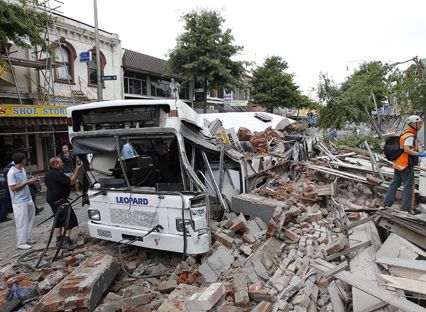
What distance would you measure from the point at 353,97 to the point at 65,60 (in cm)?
1553

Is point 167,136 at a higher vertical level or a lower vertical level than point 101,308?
higher

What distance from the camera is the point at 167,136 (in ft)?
14.1

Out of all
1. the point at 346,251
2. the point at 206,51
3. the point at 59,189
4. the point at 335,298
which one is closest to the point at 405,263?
the point at 335,298

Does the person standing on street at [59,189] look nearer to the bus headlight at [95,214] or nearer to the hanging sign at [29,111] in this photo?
the bus headlight at [95,214]

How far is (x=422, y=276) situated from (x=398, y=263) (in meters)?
0.25

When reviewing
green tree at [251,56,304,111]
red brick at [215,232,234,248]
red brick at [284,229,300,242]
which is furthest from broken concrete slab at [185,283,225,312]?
green tree at [251,56,304,111]

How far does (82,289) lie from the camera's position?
3580mm

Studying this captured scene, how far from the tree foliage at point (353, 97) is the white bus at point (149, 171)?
13.1 metres

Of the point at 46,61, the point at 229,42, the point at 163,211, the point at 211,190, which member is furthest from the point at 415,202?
the point at 229,42

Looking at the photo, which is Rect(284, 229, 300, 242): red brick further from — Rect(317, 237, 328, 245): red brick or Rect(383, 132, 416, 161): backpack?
Rect(383, 132, 416, 161): backpack

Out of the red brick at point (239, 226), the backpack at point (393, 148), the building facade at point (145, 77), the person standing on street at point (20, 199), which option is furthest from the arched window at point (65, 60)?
the backpack at point (393, 148)

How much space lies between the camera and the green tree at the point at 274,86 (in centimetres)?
2988

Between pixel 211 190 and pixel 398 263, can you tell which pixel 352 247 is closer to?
pixel 398 263

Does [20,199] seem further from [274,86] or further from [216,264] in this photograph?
[274,86]
